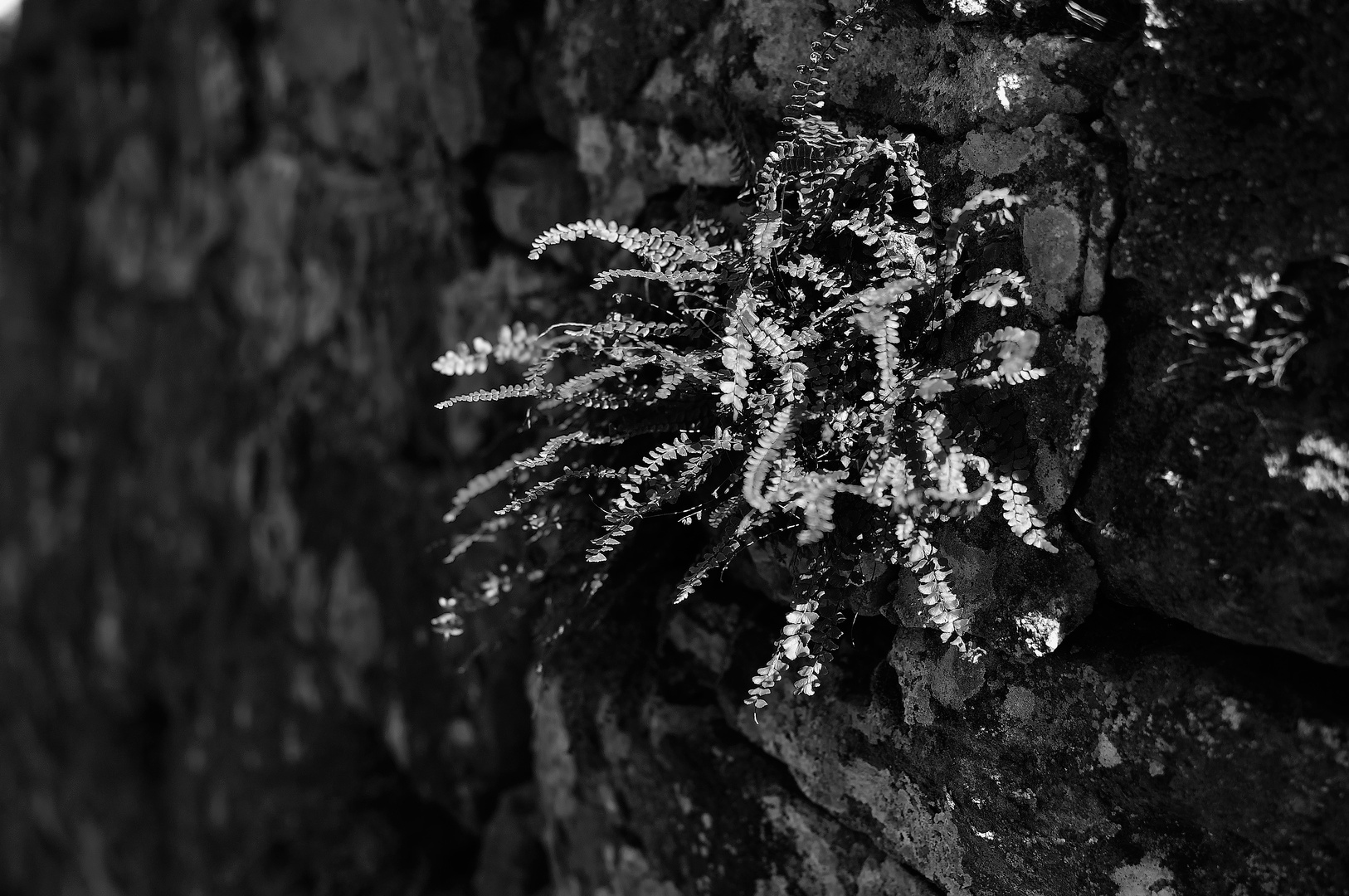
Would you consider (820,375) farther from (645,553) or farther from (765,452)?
(645,553)

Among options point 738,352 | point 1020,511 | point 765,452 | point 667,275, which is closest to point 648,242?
point 667,275

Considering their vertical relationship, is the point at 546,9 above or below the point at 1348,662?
above

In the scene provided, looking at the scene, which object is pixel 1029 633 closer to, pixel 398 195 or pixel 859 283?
pixel 859 283

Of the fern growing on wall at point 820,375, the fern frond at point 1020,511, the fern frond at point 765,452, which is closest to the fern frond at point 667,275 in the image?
the fern growing on wall at point 820,375

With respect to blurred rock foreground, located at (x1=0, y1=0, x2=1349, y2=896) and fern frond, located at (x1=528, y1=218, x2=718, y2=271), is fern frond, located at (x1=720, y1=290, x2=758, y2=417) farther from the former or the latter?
blurred rock foreground, located at (x1=0, y1=0, x2=1349, y2=896)

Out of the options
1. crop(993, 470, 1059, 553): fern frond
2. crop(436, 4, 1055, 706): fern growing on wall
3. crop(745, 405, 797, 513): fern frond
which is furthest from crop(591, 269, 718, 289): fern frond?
crop(993, 470, 1059, 553): fern frond

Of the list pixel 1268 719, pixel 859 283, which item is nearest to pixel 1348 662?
pixel 1268 719

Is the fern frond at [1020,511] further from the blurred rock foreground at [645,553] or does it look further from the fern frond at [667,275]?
the fern frond at [667,275]

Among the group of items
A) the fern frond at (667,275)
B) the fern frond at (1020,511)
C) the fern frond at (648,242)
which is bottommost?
the fern frond at (1020,511)
